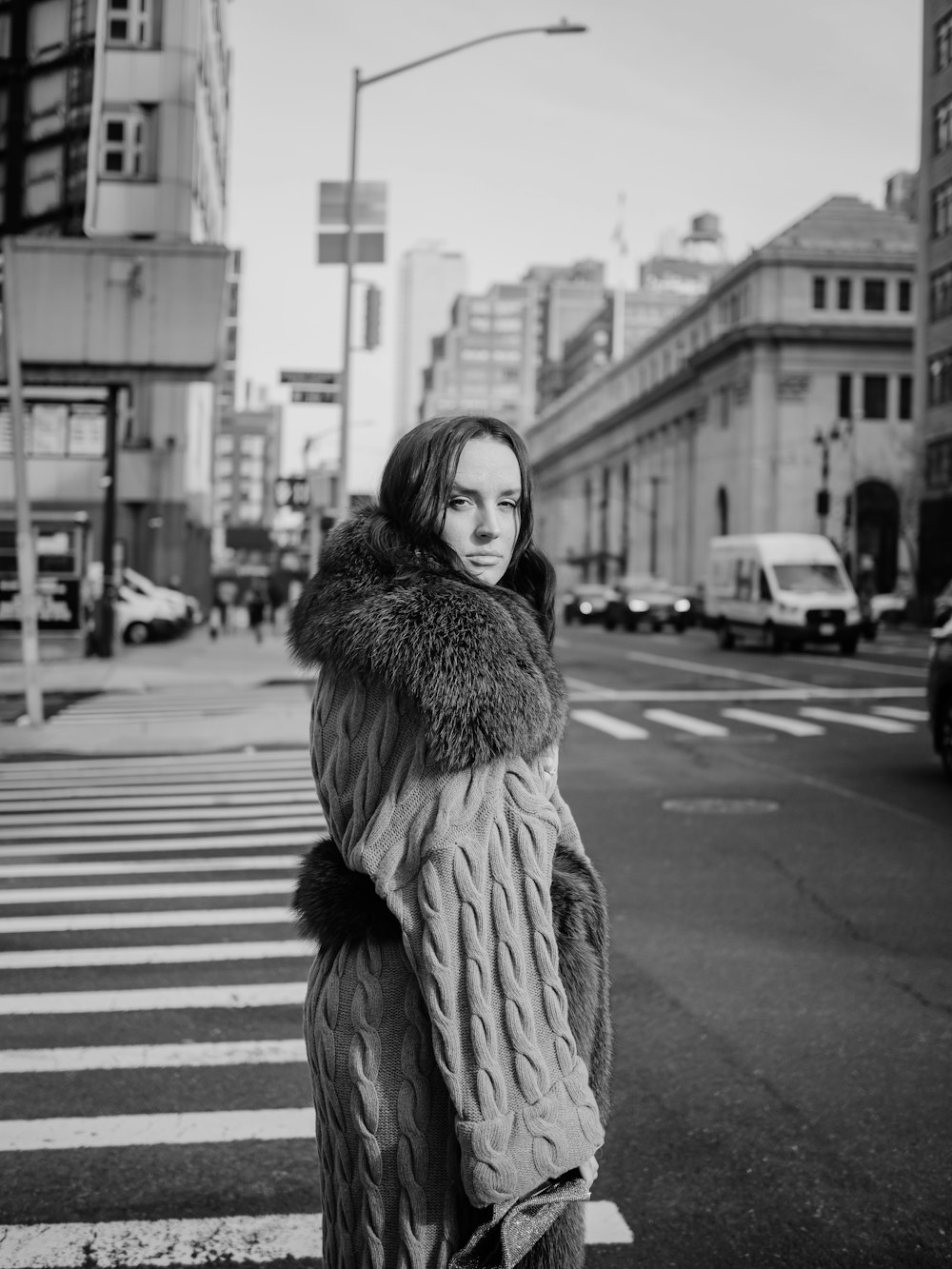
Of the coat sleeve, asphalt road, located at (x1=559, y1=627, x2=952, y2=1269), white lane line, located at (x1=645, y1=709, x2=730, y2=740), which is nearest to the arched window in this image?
white lane line, located at (x1=645, y1=709, x2=730, y2=740)

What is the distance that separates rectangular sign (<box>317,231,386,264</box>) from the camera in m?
26.6

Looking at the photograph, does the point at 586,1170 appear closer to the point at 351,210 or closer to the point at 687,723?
the point at 687,723

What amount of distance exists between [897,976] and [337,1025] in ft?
14.8

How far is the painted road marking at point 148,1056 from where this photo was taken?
5000mm

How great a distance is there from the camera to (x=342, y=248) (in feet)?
87.5

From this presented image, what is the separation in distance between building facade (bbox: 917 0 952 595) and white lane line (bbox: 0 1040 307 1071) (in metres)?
52.3

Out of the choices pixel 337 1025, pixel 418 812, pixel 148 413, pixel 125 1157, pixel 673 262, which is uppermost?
pixel 673 262

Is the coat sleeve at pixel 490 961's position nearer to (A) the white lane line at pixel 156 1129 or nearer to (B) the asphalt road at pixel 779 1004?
(B) the asphalt road at pixel 779 1004

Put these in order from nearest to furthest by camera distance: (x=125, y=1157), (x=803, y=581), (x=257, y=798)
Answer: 1. (x=125, y=1157)
2. (x=257, y=798)
3. (x=803, y=581)

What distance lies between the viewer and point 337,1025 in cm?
221

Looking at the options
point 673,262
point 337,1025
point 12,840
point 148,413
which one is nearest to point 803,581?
point 148,413

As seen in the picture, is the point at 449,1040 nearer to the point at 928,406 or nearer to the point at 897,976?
the point at 897,976

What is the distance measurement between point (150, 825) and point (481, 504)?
8.29m

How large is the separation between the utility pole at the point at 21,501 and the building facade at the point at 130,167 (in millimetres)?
1718
